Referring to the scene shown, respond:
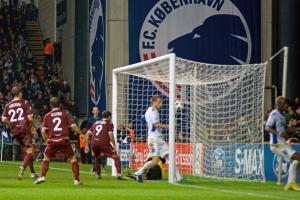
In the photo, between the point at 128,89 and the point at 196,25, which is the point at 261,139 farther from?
the point at 196,25

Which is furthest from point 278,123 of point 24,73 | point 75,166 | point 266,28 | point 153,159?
point 24,73

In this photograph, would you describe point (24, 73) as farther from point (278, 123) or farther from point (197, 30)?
point (278, 123)

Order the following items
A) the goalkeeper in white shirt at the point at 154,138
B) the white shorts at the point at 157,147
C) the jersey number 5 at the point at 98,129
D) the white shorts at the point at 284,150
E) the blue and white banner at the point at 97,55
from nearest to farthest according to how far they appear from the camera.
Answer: the white shorts at the point at 284,150
the goalkeeper in white shirt at the point at 154,138
the white shorts at the point at 157,147
the jersey number 5 at the point at 98,129
the blue and white banner at the point at 97,55

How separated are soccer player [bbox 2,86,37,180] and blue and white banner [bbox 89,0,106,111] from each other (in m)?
16.7

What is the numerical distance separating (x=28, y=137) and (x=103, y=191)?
490 centimetres

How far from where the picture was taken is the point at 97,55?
137 ft

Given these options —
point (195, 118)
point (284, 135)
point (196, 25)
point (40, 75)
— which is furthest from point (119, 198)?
point (40, 75)

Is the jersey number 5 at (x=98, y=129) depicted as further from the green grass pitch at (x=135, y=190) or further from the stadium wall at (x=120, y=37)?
the stadium wall at (x=120, y=37)

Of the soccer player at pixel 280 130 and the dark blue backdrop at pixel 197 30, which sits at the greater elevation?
the dark blue backdrop at pixel 197 30

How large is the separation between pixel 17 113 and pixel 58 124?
2.30 meters

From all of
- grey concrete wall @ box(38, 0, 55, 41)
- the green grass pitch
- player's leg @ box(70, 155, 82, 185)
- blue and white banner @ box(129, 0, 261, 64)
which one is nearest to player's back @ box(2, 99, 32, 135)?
the green grass pitch

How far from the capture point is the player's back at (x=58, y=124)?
71.8 feet

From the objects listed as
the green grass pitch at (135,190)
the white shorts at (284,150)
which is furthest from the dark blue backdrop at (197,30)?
the white shorts at (284,150)

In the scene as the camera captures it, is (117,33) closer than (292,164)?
No
